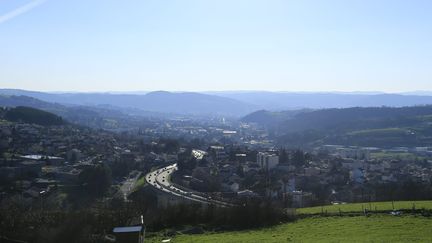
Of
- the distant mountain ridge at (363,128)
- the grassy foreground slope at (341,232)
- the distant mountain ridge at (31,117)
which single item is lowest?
the distant mountain ridge at (363,128)

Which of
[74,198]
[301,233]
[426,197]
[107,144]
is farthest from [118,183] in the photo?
[301,233]

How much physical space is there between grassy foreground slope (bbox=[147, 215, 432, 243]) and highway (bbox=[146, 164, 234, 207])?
10.4 metres

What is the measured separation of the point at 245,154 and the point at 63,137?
2574 centimetres

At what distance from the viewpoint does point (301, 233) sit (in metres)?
15.4

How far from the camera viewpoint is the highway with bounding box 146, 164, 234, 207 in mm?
31242

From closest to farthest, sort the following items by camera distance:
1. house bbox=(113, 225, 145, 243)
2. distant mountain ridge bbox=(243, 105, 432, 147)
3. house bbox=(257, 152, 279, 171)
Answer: house bbox=(113, 225, 145, 243) → house bbox=(257, 152, 279, 171) → distant mountain ridge bbox=(243, 105, 432, 147)

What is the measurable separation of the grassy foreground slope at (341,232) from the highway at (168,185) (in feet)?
34.1

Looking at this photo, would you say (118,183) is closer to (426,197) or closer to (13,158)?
(13,158)

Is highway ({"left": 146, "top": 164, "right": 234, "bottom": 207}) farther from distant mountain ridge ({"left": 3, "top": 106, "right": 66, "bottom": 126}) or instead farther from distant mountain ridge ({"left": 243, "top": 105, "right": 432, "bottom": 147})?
distant mountain ridge ({"left": 243, "top": 105, "right": 432, "bottom": 147})

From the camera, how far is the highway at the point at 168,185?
31.2m

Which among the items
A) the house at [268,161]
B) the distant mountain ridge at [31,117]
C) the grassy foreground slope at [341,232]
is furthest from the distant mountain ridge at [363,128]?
the grassy foreground slope at [341,232]

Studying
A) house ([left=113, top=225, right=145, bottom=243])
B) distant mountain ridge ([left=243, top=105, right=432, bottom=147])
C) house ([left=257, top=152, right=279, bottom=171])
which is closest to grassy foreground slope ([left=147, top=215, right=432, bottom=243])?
house ([left=113, top=225, right=145, bottom=243])

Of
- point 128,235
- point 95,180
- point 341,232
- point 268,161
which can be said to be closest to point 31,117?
point 268,161

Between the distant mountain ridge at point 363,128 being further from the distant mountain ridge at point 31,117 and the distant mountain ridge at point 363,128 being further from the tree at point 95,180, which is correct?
the tree at point 95,180
